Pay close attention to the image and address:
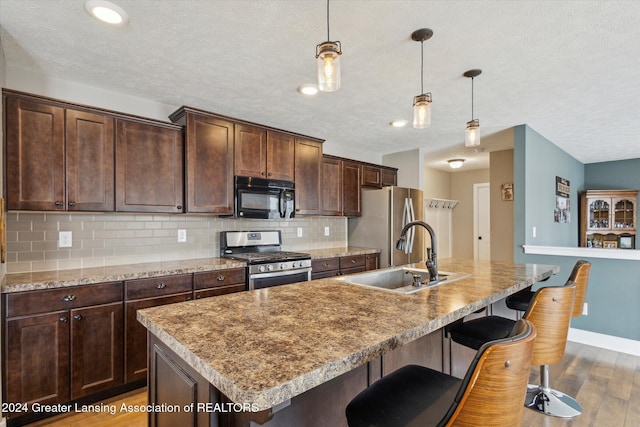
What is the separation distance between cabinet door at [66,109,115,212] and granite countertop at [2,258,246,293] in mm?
474

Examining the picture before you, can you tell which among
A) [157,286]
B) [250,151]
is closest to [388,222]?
[250,151]

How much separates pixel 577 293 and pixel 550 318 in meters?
0.80

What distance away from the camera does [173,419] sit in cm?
115

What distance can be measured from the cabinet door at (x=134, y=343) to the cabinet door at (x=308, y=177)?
74.5 inches

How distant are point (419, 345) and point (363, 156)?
149 inches

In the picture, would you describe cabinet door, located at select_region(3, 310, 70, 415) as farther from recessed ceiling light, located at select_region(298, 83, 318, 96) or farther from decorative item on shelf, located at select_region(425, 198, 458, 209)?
decorative item on shelf, located at select_region(425, 198, 458, 209)

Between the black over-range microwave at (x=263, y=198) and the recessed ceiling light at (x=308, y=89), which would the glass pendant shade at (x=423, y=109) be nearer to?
the recessed ceiling light at (x=308, y=89)

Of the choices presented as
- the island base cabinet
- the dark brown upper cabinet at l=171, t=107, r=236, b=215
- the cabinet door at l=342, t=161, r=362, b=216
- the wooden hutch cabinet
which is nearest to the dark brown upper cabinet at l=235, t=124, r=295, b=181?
the dark brown upper cabinet at l=171, t=107, r=236, b=215

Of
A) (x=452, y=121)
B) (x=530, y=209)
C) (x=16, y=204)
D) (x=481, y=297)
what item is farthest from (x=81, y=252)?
(x=530, y=209)

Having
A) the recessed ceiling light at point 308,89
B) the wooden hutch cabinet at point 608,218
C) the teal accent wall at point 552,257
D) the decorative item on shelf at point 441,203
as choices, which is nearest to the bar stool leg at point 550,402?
the teal accent wall at point 552,257

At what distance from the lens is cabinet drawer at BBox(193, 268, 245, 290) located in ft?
8.89

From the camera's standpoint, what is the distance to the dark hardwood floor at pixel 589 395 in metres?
2.11

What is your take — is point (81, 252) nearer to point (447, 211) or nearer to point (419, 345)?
point (419, 345)

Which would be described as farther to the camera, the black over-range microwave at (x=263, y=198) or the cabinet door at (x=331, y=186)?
the cabinet door at (x=331, y=186)
